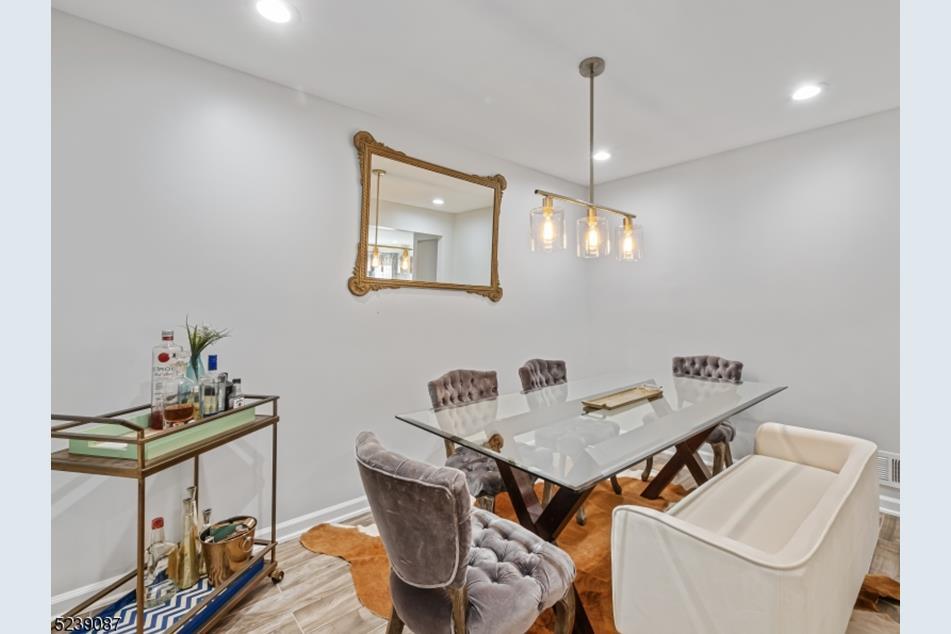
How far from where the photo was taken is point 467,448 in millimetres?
2016

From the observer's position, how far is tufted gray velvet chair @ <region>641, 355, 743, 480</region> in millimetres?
2799

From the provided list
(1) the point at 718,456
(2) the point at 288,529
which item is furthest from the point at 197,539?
(1) the point at 718,456

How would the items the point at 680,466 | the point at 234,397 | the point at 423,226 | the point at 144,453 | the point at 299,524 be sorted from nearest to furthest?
the point at 144,453 < the point at 234,397 < the point at 299,524 < the point at 680,466 < the point at 423,226

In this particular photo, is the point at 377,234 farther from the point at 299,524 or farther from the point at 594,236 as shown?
the point at 299,524

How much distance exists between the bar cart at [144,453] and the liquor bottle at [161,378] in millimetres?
57

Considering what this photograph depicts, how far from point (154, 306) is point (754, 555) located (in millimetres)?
2673

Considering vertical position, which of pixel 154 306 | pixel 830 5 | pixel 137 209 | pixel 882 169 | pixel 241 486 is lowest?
pixel 241 486

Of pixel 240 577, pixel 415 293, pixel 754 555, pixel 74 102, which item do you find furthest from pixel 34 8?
pixel 415 293

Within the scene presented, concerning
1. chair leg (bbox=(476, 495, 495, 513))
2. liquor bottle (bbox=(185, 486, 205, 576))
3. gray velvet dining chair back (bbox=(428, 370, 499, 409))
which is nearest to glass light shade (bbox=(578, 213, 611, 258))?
gray velvet dining chair back (bbox=(428, 370, 499, 409))

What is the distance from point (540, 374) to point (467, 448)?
1.28 m

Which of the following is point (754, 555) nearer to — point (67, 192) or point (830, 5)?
point (830, 5)

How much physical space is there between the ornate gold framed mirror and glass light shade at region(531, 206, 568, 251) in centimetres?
106

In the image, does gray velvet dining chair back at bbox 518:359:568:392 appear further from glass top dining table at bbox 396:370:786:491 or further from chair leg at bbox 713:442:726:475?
chair leg at bbox 713:442:726:475

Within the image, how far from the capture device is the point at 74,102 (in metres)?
1.80
